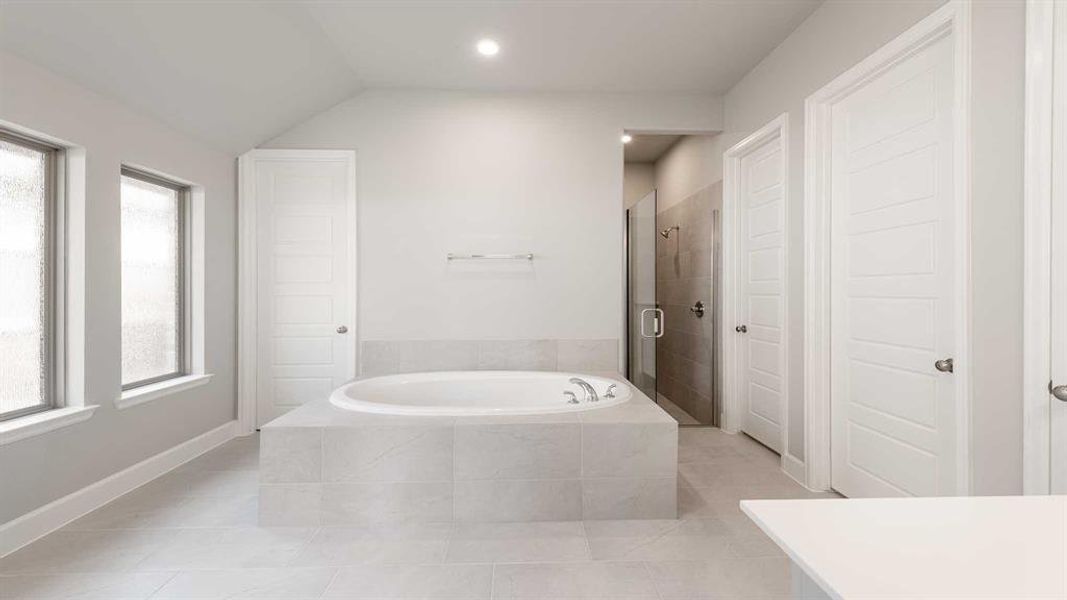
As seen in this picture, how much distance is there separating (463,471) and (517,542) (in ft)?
1.20

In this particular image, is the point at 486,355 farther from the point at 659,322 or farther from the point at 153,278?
the point at 153,278

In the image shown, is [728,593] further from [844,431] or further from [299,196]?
[299,196]

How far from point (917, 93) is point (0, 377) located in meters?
3.72

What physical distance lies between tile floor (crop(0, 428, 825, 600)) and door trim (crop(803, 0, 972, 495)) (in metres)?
0.64

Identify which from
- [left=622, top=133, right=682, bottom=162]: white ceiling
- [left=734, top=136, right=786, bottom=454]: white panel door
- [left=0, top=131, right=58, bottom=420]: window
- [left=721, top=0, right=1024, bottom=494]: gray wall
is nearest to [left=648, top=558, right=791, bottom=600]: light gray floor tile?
[left=721, top=0, right=1024, bottom=494]: gray wall

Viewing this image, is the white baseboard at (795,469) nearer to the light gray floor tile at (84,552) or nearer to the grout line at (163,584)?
the grout line at (163,584)

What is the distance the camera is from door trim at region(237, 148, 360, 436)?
349 centimetres

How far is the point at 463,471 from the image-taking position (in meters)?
2.19

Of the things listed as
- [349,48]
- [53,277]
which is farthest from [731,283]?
[53,277]

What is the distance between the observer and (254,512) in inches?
90.4

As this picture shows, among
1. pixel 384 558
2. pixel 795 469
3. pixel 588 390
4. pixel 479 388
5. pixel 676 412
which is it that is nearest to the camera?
pixel 384 558

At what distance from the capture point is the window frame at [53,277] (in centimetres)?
221

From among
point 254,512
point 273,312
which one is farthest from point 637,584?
point 273,312

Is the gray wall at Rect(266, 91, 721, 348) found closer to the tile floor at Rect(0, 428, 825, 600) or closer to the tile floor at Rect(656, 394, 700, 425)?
the tile floor at Rect(656, 394, 700, 425)
